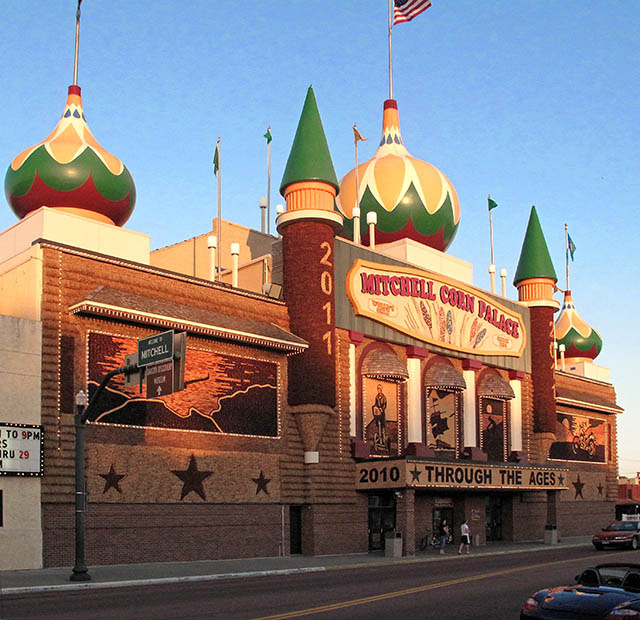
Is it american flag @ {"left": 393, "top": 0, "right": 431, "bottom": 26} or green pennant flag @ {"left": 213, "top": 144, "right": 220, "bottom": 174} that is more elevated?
american flag @ {"left": 393, "top": 0, "right": 431, "bottom": 26}

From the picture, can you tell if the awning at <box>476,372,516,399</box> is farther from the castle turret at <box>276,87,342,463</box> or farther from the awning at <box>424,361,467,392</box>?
the castle turret at <box>276,87,342,463</box>

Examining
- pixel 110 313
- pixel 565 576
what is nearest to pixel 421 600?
pixel 565 576

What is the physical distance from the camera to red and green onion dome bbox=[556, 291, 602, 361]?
220 ft

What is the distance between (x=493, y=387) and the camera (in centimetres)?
4775

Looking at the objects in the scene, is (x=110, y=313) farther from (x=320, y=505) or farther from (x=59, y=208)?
(x=320, y=505)

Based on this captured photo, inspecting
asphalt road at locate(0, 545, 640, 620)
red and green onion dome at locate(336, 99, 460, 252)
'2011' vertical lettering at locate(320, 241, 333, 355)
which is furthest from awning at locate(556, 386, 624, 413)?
asphalt road at locate(0, 545, 640, 620)

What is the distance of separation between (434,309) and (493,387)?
20.4 ft

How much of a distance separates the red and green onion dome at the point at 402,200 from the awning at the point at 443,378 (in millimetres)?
7286

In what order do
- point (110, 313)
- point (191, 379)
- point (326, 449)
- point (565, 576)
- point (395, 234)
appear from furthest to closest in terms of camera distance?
point (395, 234) → point (326, 449) → point (191, 379) → point (110, 313) → point (565, 576)

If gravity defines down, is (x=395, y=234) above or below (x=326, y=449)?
above

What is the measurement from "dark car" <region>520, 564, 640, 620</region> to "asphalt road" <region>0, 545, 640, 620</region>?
3253 mm

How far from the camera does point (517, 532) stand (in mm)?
49500

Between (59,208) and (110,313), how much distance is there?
308 inches

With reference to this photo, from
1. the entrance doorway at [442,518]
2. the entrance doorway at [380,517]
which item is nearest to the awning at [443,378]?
the entrance doorway at [380,517]
